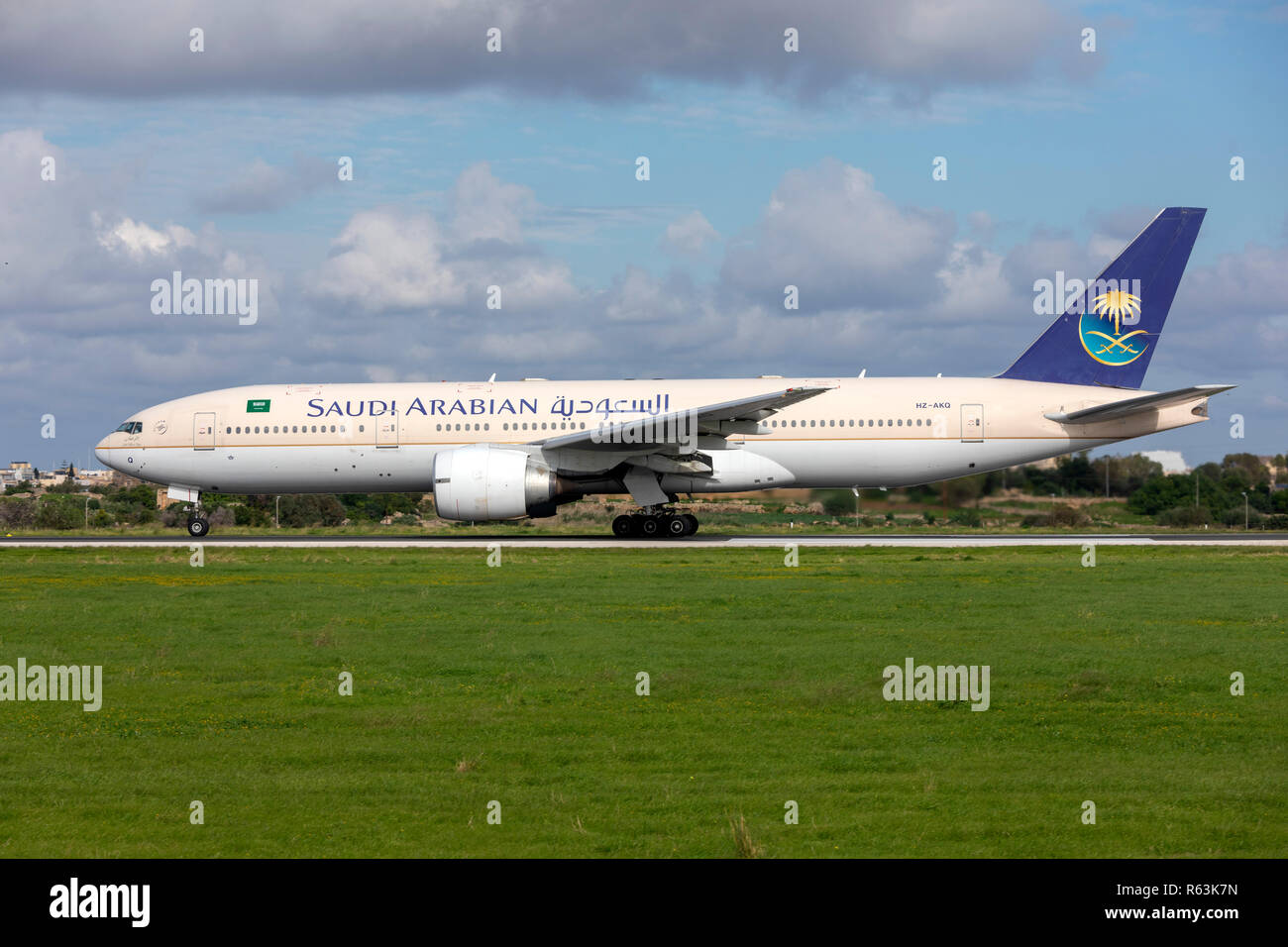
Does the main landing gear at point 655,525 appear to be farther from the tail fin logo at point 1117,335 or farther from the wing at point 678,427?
the tail fin logo at point 1117,335

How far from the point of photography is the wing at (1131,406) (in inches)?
1056

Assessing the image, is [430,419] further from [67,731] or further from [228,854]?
[228,854]

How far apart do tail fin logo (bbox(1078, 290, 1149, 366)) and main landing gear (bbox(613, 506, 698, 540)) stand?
10.9m

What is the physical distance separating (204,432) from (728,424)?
13576 millimetres

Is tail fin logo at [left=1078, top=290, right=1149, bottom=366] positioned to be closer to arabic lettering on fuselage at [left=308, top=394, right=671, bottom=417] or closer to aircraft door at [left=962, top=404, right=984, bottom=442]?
aircraft door at [left=962, top=404, right=984, bottom=442]

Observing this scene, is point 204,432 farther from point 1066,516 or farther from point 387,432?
point 1066,516

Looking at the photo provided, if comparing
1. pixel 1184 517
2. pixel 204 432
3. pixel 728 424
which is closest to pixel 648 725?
pixel 728 424

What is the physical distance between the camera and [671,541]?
93.5ft

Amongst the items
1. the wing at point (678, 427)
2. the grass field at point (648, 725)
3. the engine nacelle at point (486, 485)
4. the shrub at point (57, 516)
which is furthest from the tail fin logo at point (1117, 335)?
the shrub at point (57, 516)

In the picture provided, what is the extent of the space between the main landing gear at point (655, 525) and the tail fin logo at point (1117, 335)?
1091cm

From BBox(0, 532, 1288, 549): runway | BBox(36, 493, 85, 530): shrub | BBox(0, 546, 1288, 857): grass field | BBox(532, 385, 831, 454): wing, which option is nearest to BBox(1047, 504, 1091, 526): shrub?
BBox(0, 532, 1288, 549): runway

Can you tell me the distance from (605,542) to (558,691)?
18.0 m

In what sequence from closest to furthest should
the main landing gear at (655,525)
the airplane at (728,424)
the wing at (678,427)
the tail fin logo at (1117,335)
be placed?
1. the wing at (678,427)
2. the airplane at (728,424)
3. the main landing gear at (655,525)
4. the tail fin logo at (1117,335)

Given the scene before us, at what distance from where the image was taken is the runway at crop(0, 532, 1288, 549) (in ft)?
88.9
